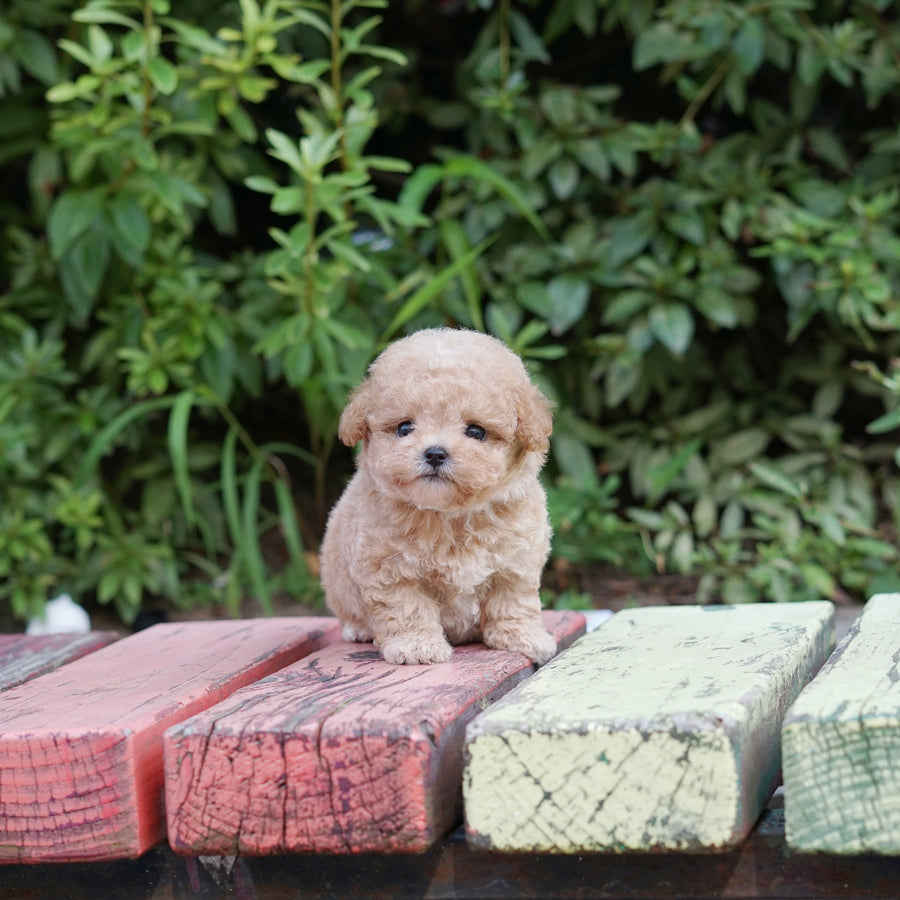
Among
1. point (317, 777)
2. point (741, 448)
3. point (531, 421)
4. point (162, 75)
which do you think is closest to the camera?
point (317, 777)

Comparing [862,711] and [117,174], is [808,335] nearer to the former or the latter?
[117,174]

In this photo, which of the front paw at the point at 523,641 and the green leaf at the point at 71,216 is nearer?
the front paw at the point at 523,641

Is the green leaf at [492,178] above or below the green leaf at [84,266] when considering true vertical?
above

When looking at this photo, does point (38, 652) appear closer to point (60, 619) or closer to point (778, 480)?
point (60, 619)

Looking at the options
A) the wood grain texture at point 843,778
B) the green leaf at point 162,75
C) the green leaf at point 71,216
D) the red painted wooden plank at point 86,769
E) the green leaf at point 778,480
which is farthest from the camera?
the green leaf at point 778,480

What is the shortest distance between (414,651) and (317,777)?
1.65 ft

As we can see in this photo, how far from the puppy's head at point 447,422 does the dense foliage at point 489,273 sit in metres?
1.47

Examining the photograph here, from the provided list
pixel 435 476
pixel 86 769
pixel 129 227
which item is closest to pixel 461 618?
pixel 435 476

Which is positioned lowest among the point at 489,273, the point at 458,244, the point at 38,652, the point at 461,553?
the point at 38,652

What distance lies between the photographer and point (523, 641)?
237cm

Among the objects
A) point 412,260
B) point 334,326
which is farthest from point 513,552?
point 412,260

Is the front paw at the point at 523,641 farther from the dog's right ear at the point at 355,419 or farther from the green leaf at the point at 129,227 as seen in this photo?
the green leaf at the point at 129,227

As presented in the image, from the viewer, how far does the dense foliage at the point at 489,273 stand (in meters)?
3.97

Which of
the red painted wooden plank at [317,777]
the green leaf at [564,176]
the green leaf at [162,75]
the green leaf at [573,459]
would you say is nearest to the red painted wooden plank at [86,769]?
the red painted wooden plank at [317,777]
